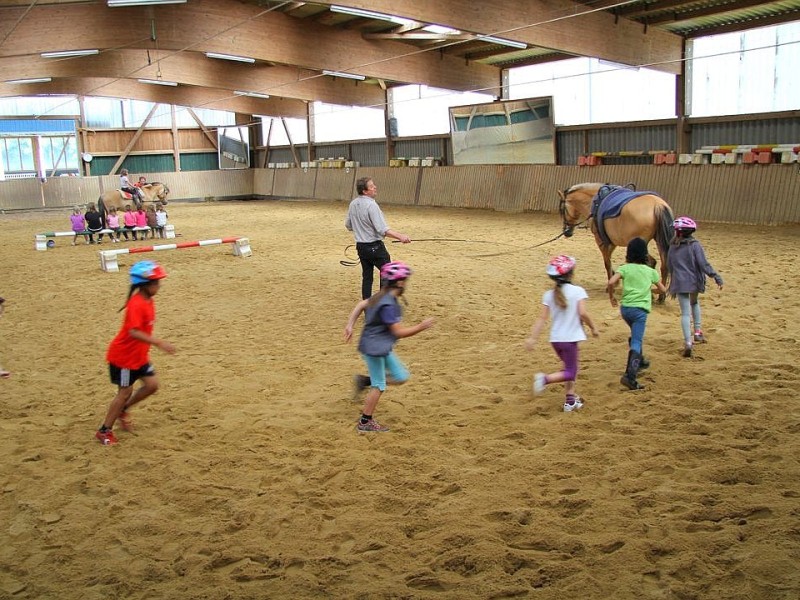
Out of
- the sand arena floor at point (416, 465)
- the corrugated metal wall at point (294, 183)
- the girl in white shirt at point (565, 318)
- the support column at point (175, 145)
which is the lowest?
the sand arena floor at point (416, 465)

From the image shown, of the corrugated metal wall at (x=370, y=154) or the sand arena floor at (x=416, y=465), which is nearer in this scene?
the sand arena floor at (x=416, y=465)

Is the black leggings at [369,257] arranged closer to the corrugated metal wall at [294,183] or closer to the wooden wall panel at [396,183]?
the wooden wall panel at [396,183]

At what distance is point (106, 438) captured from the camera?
17.6 ft

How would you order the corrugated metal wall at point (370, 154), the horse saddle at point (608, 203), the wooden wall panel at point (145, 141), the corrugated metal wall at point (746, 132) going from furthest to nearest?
the wooden wall panel at point (145, 141), the corrugated metal wall at point (370, 154), the corrugated metal wall at point (746, 132), the horse saddle at point (608, 203)

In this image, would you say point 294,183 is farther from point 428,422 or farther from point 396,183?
point 428,422

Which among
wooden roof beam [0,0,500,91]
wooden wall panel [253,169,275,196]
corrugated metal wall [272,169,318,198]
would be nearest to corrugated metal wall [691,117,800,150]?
wooden roof beam [0,0,500,91]

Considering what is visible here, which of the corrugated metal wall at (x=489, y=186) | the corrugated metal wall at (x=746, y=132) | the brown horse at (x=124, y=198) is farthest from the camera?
the brown horse at (x=124, y=198)

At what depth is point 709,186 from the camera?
16.8 metres

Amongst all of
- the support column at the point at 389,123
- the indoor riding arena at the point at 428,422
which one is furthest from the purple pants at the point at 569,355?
the support column at the point at 389,123

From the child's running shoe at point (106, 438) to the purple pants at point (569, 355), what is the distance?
3363 millimetres

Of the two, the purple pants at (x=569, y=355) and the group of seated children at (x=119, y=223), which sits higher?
the group of seated children at (x=119, y=223)

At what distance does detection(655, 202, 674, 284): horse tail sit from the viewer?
27.4 ft

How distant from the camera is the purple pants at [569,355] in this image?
17.7 feet

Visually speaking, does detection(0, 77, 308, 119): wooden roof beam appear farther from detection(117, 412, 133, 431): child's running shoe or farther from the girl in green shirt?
the girl in green shirt
